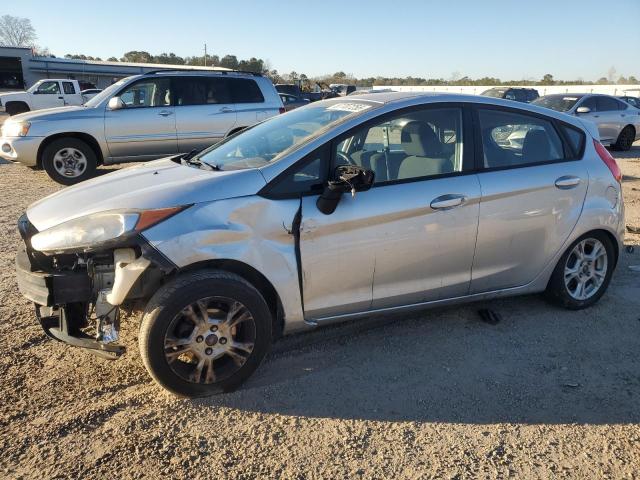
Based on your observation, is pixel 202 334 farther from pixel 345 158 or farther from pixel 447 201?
pixel 447 201

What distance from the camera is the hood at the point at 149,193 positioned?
3047mm

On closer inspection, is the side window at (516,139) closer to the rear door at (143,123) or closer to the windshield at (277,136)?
the windshield at (277,136)

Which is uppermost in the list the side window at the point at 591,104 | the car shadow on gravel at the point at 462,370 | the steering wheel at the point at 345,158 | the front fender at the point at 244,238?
the steering wheel at the point at 345,158

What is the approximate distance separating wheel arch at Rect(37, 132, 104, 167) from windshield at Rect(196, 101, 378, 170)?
5953mm

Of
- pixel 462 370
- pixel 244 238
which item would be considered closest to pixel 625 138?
pixel 462 370

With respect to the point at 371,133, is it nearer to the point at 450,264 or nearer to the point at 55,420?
the point at 450,264

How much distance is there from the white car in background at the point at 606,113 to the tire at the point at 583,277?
36.7 ft

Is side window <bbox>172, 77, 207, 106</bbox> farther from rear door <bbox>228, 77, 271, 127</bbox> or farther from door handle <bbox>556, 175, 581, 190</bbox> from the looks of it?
door handle <bbox>556, 175, 581, 190</bbox>

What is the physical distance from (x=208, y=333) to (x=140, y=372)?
26.4 inches

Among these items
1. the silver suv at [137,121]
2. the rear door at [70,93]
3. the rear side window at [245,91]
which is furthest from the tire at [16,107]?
the rear side window at [245,91]

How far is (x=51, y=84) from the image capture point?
24.4 m

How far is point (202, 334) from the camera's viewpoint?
3.02 meters

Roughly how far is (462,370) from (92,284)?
2.34 m

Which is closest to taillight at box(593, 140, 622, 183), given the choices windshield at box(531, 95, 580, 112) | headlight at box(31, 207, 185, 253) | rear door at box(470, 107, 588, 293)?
rear door at box(470, 107, 588, 293)
